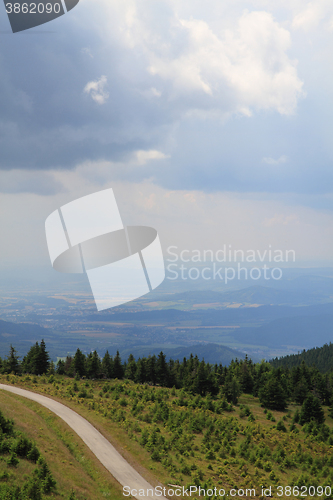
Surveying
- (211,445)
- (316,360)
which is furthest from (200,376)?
(316,360)

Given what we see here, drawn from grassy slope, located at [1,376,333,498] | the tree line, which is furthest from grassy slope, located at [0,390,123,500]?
the tree line

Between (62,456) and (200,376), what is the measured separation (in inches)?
1333

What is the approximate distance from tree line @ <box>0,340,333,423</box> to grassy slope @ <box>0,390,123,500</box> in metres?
26.8

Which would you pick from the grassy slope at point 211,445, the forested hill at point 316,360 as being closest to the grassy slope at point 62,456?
the grassy slope at point 211,445

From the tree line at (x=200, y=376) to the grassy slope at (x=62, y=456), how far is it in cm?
2680

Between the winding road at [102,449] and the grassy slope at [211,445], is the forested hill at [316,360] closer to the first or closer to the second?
the grassy slope at [211,445]

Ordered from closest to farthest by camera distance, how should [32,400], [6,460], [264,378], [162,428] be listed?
[6,460]
[162,428]
[32,400]
[264,378]

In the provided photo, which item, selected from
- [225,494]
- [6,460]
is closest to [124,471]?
[225,494]

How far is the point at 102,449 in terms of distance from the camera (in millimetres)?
25281

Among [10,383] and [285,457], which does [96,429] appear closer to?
[285,457]

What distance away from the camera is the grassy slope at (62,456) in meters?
17.7

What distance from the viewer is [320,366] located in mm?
126812

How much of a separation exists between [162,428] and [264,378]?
33.8 meters

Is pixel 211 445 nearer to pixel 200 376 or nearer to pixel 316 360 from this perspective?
pixel 200 376
